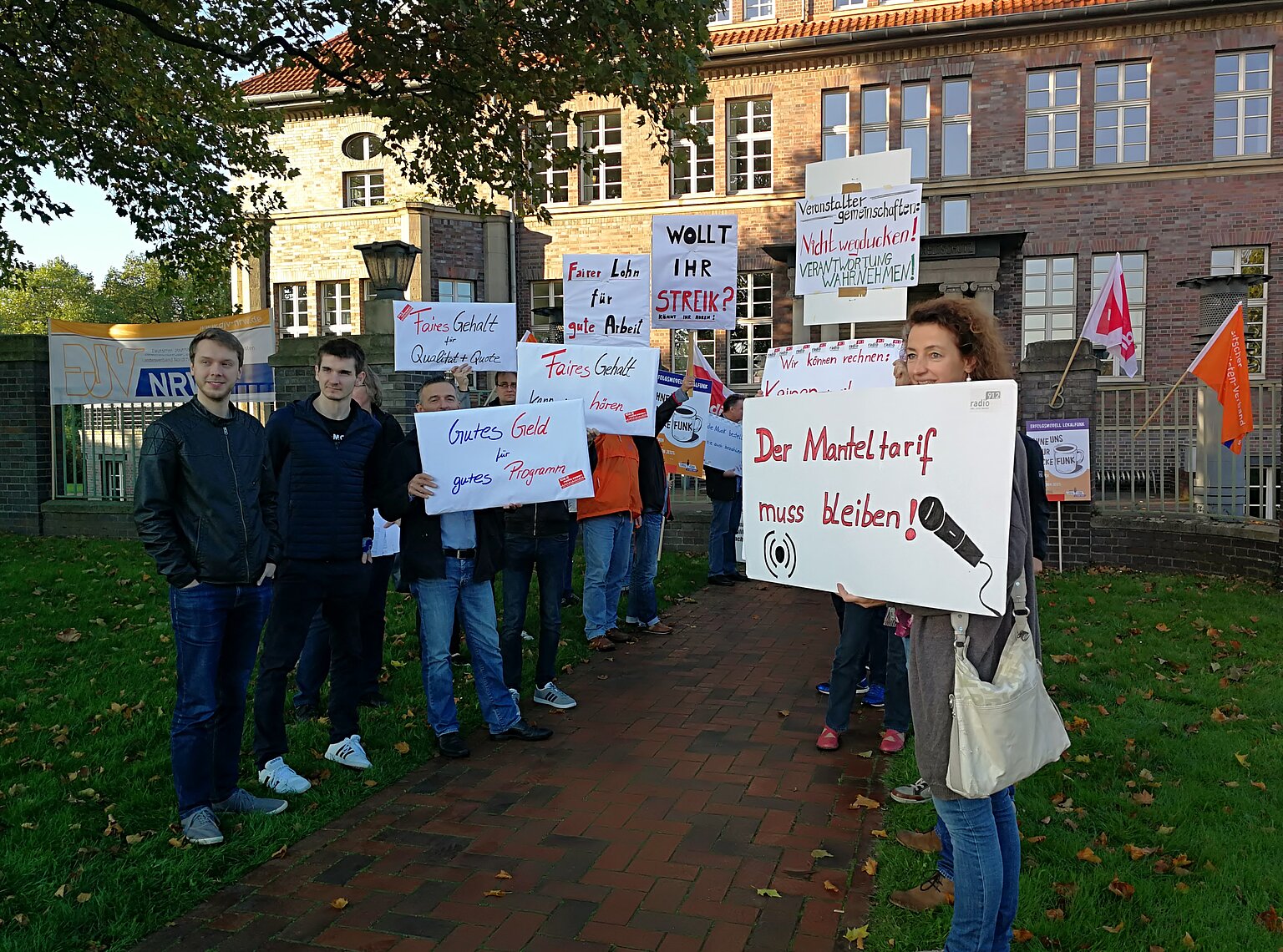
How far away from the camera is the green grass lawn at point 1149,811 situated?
3365mm

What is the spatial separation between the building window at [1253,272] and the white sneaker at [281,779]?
2311 centimetres

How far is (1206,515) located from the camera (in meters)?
11.2

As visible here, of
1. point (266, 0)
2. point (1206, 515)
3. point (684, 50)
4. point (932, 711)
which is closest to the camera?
point (932, 711)

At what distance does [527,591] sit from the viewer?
19.6 feet

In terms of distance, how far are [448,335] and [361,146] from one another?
63.1ft

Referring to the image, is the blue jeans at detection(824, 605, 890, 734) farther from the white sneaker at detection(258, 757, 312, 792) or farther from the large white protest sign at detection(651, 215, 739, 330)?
the large white protest sign at detection(651, 215, 739, 330)

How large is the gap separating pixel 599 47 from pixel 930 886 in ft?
28.5

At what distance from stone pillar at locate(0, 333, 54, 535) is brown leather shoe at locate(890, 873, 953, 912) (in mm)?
13984

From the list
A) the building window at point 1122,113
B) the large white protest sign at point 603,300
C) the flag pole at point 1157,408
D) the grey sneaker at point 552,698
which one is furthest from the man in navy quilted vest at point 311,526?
the building window at point 1122,113

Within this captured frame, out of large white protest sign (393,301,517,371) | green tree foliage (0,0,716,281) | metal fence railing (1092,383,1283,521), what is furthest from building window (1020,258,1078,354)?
large white protest sign (393,301,517,371)

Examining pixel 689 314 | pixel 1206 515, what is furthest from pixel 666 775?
pixel 1206 515

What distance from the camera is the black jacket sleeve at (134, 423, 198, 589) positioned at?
13.0 ft

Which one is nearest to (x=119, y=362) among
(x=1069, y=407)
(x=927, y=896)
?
(x=1069, y=407)

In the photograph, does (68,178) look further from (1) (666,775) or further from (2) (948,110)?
(2) (948,110)
